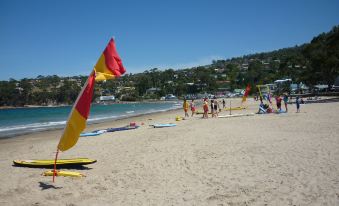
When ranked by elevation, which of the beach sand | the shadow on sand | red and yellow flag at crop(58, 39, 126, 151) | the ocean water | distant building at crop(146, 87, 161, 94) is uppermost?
distant building at crop(146, 87, 161, 94)

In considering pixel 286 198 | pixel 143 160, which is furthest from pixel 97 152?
pixel 286 198

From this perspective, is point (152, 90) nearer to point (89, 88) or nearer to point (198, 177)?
point (198, 177)

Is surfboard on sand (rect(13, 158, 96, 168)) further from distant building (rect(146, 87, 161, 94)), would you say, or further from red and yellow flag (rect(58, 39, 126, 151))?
distant building (rect(146, 87, 161, 94))

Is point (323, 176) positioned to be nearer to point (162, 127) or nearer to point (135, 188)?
point (135, 188)

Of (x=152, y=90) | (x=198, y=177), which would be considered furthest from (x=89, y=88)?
(x=152, y=90)

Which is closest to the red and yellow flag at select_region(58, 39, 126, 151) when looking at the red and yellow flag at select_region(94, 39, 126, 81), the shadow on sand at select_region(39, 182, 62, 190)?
the red and yellow flag at select_region(94, 39, 126, 81)

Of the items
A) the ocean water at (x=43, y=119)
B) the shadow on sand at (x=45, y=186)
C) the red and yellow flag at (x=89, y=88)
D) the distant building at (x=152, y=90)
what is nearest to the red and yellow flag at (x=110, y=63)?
the red and yellow flag at (x=89, y=88)

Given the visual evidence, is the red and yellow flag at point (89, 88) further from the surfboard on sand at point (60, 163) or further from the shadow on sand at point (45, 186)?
the surfboard on sand at point (60, 163)

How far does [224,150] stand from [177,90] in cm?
13765

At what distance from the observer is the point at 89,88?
6.50 m

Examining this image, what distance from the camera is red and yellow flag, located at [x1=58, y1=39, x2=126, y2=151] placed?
20.6 feet

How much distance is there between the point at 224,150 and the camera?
9.56m

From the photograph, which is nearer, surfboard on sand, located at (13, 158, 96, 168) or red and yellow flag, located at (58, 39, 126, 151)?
red and yellow flag, located at (58, 39, 126, 151)

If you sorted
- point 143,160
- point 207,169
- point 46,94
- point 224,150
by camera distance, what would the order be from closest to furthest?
point 207,169 < point 143,160 < point 224,150 < point 46,94
